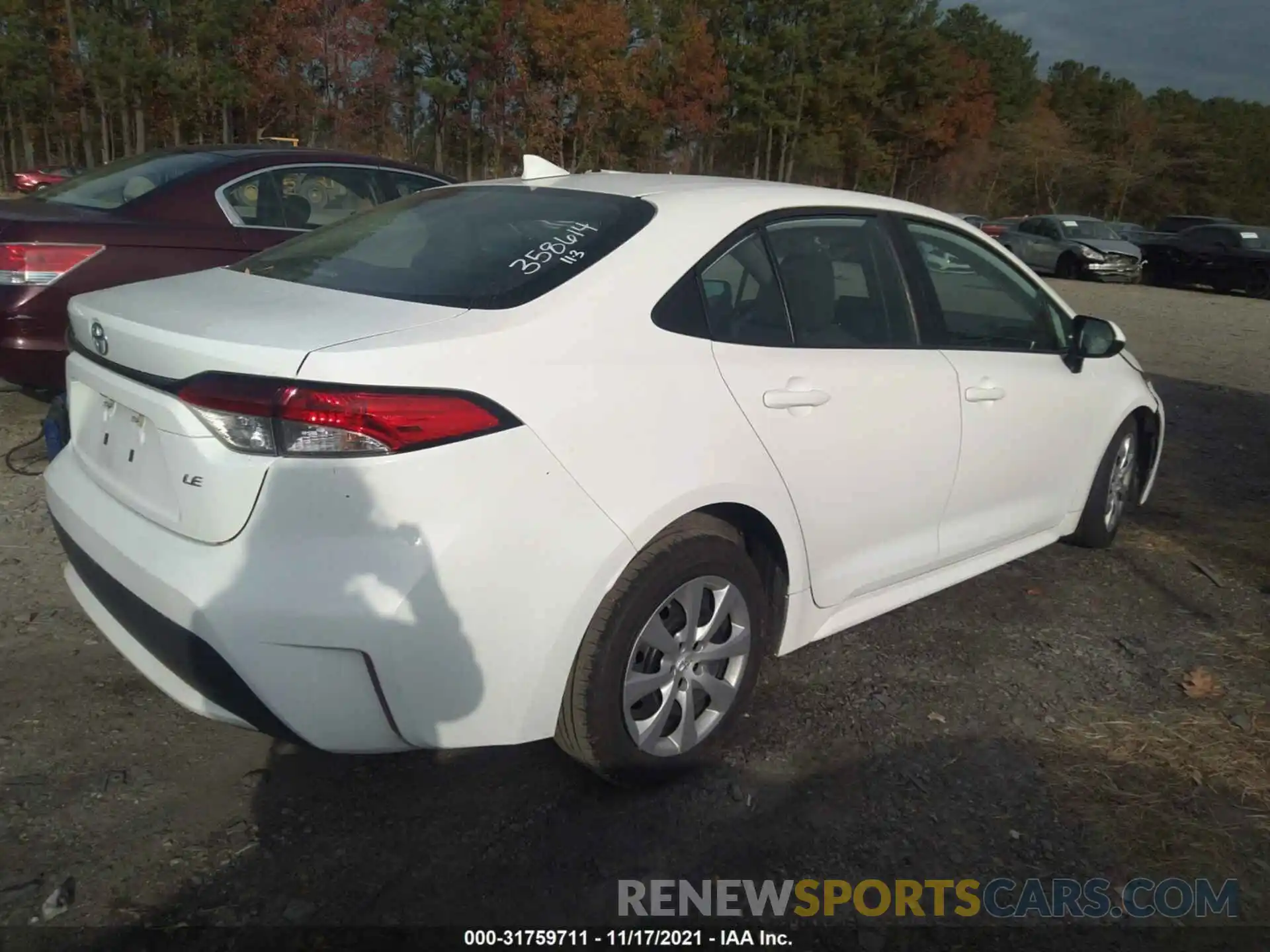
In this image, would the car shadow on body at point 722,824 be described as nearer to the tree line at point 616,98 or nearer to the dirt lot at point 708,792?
the dirt lot at point 708,792

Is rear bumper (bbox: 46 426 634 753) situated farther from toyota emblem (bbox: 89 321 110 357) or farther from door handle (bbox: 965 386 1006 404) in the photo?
door handle (bbox: 965 386 1006 404)

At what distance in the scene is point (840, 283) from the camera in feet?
10.9

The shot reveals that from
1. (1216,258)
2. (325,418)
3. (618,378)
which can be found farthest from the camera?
(1216,258)

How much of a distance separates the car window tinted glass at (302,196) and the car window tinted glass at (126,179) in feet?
0.81

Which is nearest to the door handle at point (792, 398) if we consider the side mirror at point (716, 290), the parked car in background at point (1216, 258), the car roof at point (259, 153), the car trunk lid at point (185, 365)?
the side mirror at point (716, 290)

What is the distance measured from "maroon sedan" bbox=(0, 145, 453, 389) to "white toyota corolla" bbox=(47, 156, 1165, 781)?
7.59 ft

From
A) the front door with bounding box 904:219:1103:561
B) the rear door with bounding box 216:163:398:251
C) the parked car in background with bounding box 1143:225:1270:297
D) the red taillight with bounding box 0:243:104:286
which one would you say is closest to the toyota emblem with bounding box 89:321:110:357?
the front door with bounding box 904:219:1103:561

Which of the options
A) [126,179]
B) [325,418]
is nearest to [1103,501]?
[325,418]

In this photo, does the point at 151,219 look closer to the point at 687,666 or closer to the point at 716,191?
the point at 716,191

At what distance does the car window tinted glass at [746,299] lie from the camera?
2811mm

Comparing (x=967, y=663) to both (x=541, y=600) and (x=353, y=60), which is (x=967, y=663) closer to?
(x=541, y=600)

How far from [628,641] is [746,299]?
3.47 ft

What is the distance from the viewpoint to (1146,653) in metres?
3.82

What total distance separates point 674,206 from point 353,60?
3604 centimetres
